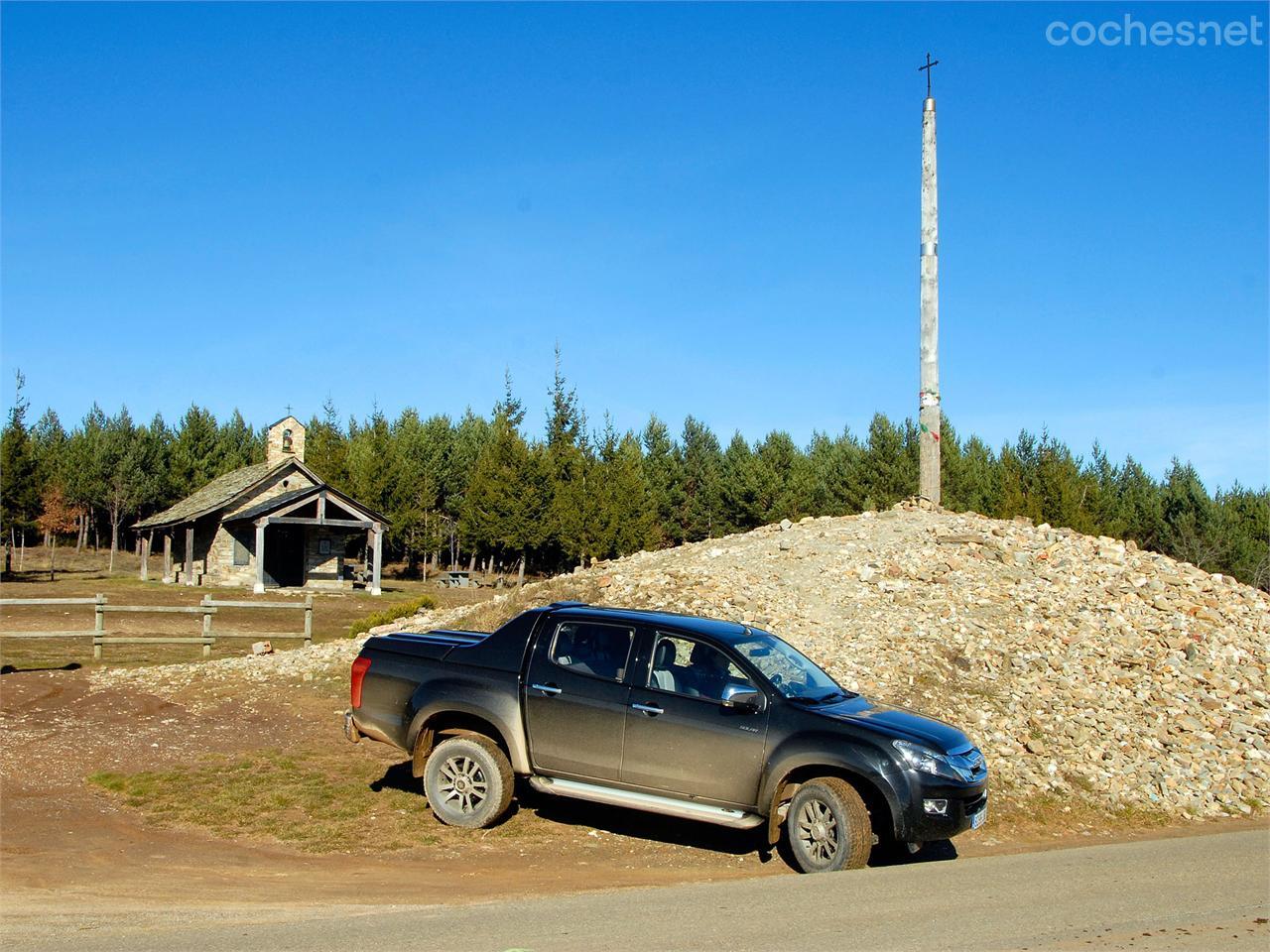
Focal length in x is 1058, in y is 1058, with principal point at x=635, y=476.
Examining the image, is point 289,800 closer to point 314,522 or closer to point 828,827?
point 828,827

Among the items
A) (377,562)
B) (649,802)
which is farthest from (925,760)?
(377,562)

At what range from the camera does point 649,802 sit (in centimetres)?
817

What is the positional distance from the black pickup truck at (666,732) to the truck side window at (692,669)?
0.01 m

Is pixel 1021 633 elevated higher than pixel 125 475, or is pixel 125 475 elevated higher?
pixel 125 475

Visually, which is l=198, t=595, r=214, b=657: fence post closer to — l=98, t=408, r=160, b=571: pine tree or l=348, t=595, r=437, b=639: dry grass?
l=348, t=595, r=437, b=639: dry grass

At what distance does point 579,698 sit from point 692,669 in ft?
3.04

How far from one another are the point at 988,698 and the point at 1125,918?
6.76 meters

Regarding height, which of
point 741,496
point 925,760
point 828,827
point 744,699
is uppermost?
point 741,496

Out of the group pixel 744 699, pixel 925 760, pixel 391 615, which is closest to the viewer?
pixel 925 760

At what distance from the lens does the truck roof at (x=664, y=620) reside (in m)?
8.51

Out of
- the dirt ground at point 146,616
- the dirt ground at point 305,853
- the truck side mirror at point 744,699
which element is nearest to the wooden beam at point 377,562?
the dirt ground at point 146,616

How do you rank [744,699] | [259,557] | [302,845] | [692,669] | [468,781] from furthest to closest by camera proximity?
1. [259,557]
2. [468,781]
3. [302,845]
4. [692,669]
5. [744,699]

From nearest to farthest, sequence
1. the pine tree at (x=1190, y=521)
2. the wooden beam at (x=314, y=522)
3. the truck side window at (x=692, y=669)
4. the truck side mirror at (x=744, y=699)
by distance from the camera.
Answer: the truck side mirror at (x=744, y=699)
the truck side window at (x=692, y=669)
the wooden beam at (x=314, y=522)
the pine tree at (x=1190, y=521)

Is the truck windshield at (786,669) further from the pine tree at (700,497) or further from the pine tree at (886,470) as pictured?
the pine tree at (700,497)
